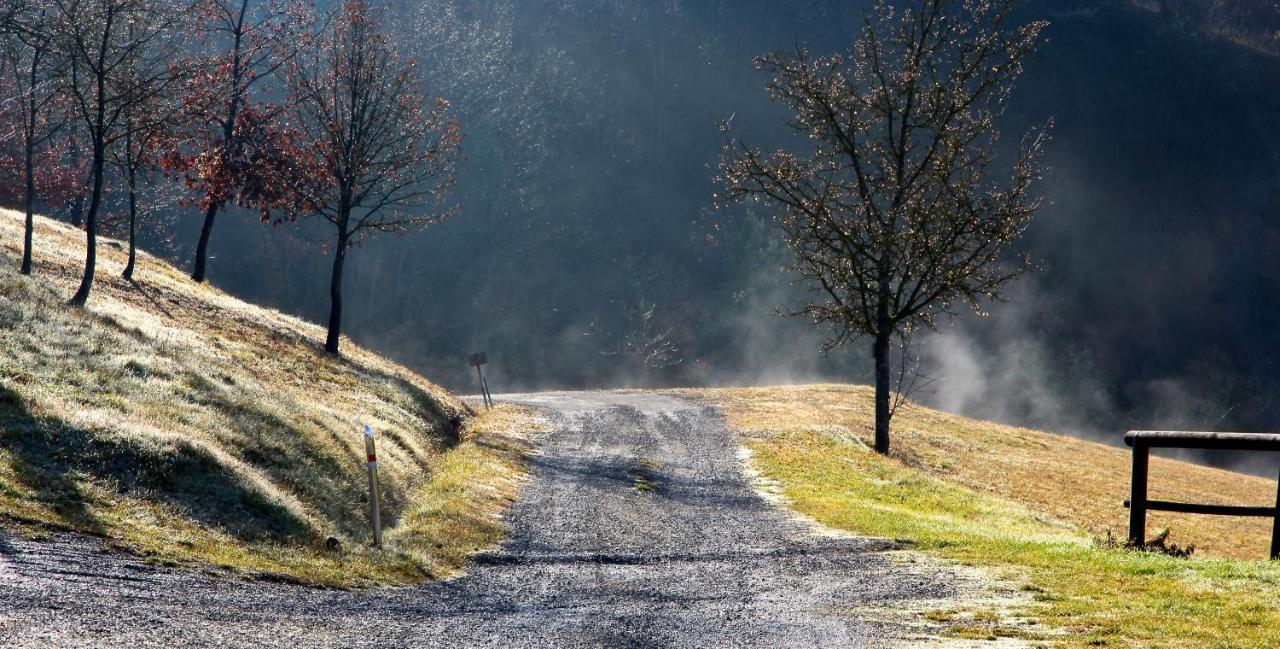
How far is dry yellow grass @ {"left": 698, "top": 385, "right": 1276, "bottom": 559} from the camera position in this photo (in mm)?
23062

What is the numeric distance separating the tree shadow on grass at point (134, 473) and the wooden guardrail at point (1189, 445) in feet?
32.0

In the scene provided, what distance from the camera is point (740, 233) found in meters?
90.6

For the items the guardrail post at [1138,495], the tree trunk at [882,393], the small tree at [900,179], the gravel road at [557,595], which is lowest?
the gravel road at [557,595]

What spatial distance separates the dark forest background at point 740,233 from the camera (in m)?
76.2

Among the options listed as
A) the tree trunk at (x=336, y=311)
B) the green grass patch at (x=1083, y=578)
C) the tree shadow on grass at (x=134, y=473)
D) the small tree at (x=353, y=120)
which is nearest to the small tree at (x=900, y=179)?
the green grass patch at (x=1083, y=578)

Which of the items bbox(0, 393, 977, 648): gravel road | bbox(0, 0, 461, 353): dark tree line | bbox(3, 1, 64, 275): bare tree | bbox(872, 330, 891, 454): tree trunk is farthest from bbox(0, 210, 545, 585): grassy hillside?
bbox(872, 330, 891, 454): tree trunk

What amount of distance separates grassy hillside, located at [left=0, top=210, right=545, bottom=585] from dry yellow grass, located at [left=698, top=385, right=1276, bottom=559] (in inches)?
417

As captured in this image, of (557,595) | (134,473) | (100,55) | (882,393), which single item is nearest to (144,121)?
(100,55)

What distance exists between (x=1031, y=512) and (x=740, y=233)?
70929mm

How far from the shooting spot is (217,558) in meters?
10.1

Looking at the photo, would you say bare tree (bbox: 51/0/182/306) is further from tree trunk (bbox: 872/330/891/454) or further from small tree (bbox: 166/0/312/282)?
tree trunk (bbox: 872/330/891/454)

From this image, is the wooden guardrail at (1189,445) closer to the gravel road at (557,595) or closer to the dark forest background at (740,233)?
the gravel road at (557,595)

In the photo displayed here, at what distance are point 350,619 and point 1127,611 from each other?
6318mm

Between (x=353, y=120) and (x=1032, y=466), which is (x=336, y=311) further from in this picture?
(x=1032, y=466)
